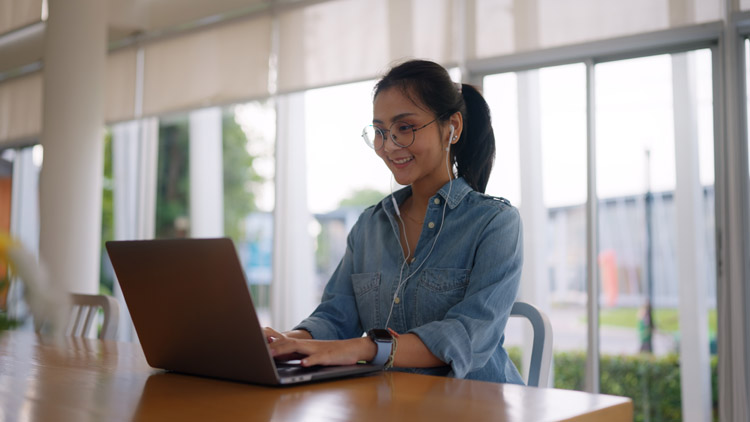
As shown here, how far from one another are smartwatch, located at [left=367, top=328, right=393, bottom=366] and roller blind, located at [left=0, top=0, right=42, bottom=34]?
5504 mm

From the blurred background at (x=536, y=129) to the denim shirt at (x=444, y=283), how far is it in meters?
0.71

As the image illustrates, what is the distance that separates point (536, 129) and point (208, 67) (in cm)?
253

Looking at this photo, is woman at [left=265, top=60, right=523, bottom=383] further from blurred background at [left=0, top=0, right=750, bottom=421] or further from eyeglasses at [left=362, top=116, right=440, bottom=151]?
blurred background at [left=0, top=0, right=750, bottom=421]

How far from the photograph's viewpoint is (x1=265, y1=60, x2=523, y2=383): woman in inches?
54.6

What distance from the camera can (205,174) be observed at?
6371 millimetres

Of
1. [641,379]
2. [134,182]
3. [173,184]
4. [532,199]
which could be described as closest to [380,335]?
[532,199]

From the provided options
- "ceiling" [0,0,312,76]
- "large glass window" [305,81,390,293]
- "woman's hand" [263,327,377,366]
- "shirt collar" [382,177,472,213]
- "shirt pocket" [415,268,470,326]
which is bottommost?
"woman's hand" [263,327,377,366]

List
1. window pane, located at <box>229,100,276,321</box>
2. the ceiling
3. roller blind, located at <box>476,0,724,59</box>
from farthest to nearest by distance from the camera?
window pane, located at <box>229,100,276,321</box>
the ceiling
roller blind, located at <box>476,0,724,59</box>

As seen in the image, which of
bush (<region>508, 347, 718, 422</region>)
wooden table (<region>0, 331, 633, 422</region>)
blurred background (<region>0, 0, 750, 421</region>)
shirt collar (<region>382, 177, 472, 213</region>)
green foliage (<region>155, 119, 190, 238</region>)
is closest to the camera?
wooden table (<region>0, 331, 633, 422</region>)

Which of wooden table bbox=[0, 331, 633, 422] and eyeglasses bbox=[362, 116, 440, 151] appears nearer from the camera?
wooden table bbox=[0, 331, 633, 422]

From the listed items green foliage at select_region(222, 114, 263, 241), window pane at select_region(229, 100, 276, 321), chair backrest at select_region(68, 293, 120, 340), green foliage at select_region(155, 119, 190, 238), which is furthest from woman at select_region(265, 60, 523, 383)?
green foliage at select_region(222, 114, 263, 241)

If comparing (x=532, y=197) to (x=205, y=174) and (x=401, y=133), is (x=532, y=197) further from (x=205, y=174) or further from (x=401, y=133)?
(x=205, y=174)

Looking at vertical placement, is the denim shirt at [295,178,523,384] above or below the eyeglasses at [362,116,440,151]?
below

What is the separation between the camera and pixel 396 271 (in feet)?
5.42
